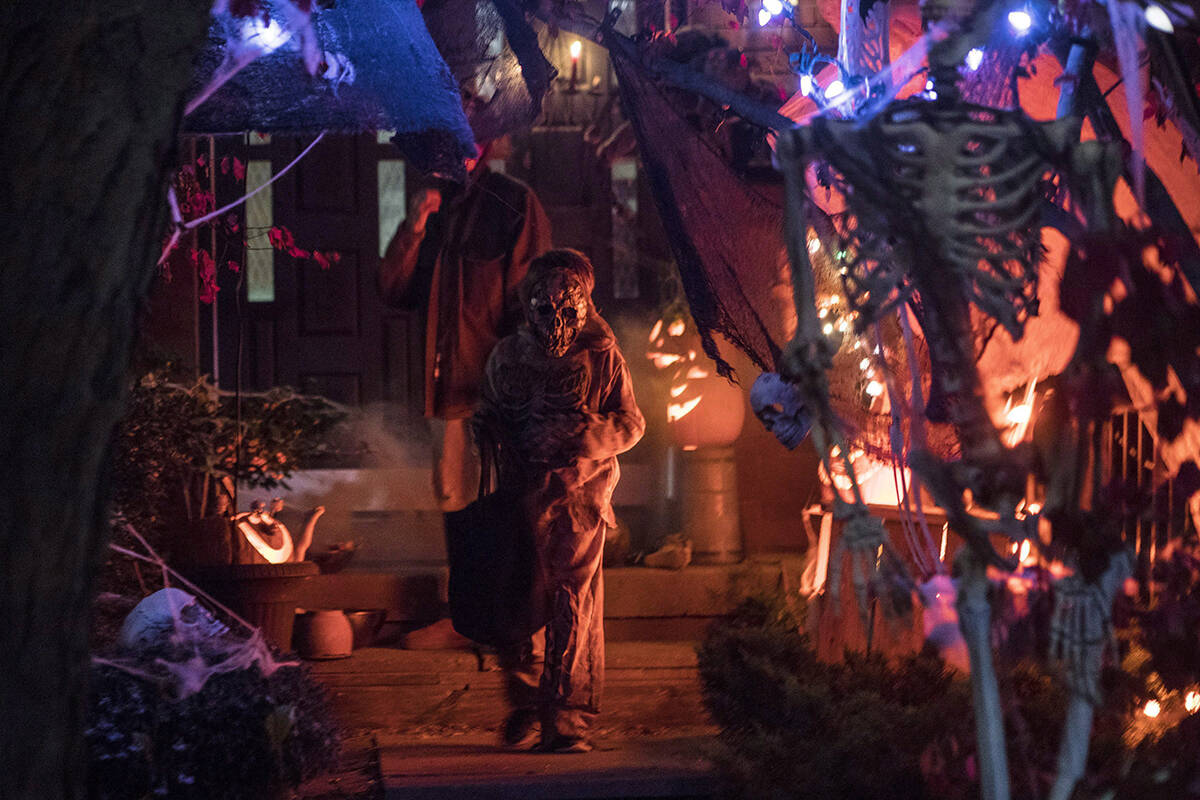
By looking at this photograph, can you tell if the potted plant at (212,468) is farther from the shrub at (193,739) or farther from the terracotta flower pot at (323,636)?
the shrub at (193,739)

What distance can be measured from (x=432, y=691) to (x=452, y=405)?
1.45 metres

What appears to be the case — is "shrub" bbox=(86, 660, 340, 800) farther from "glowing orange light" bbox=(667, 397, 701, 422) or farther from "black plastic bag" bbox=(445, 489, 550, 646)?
"glowing orange light" bbox=(667, 397, 701, 422)

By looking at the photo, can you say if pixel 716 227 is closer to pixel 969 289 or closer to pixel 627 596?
pixel 969 289

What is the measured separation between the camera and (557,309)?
5008 millimetres

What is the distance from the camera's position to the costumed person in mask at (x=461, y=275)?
237 inches

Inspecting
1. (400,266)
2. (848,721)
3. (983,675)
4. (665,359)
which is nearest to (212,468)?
(400,266)

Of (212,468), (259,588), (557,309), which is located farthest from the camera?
(212,468)

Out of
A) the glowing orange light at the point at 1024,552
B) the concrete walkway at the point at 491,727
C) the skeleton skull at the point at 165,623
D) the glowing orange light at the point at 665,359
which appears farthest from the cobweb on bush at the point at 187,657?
the glowing orange light at the point at 665,359

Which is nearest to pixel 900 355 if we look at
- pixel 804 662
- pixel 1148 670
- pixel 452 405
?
pixel 804 662

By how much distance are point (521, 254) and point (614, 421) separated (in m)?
1.42

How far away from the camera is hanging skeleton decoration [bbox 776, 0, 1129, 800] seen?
91.1 inches

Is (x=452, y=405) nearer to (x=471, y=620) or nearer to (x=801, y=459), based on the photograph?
(x=471, y=620)

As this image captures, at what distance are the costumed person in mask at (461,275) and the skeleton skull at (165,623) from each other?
1.54m

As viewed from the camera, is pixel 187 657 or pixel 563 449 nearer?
pixel 187 657
